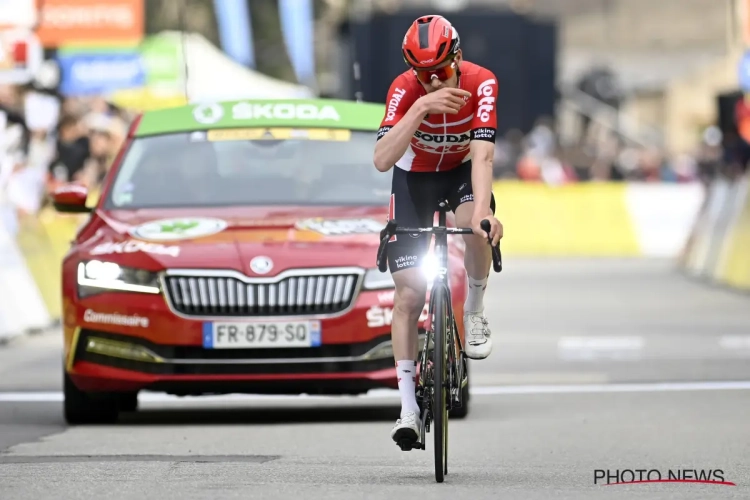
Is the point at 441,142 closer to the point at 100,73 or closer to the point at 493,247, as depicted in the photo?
the point at 493,247

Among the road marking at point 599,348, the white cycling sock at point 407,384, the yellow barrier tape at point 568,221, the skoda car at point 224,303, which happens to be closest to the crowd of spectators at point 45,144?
the road marking at point 599,348

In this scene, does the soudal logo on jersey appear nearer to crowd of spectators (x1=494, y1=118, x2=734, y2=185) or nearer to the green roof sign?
the green roof sign

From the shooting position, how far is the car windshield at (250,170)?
11.4 metres

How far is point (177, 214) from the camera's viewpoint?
11.0 metres

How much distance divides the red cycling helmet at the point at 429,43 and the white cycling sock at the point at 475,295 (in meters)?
1.13

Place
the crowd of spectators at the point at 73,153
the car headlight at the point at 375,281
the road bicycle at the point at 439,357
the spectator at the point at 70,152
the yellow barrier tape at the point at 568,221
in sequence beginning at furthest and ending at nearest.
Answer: the yellow barrier tape at the point at 568,221, the spectator at the point at 70,152, the crowd of spectators at the point at 73,153, the car headlight at the point at 375,281, the road bicycle at the point at 439,357

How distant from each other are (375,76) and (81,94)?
14.7 m

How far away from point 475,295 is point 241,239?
2.22m

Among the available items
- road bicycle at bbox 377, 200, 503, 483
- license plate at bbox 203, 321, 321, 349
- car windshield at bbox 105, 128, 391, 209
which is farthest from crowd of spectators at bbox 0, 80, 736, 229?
road bicycle at bbox 377, 200, 503, 483

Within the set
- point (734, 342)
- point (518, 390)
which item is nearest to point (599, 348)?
point (734, 342)

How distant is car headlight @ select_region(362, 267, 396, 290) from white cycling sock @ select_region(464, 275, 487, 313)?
164 centimetres

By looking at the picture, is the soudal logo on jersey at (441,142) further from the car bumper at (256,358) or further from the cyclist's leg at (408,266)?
the car bumper at (256,358)

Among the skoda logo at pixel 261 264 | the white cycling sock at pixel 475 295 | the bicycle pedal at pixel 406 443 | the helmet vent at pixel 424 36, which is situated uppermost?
the helmet vent at pixel 424 36

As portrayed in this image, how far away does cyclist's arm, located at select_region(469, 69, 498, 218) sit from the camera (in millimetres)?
7969
